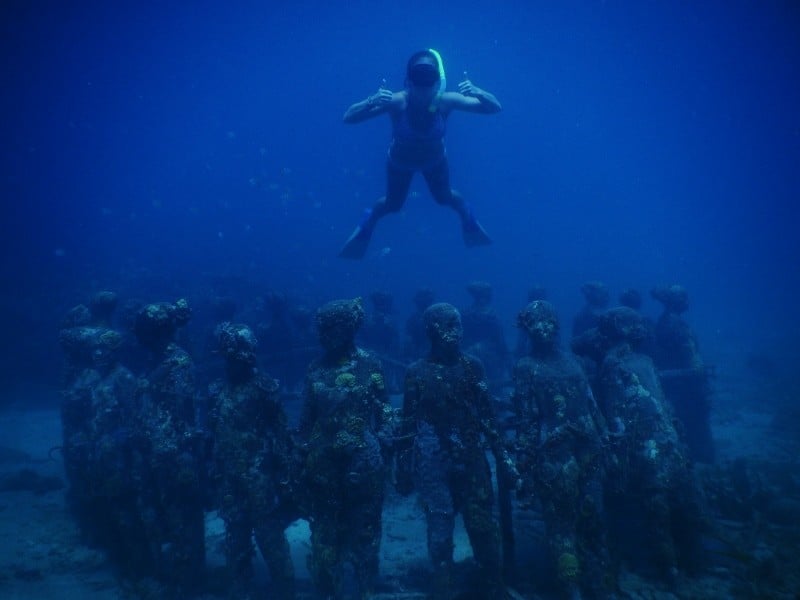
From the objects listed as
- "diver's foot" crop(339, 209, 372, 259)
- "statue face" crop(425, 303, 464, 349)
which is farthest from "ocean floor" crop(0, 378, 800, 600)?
"diver's foot" crop(339, 209, 372, 259)

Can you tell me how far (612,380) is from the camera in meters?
5.92

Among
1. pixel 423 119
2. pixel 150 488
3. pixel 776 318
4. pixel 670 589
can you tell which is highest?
pixel 776 318

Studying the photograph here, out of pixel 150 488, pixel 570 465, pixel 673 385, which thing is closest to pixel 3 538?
pixel 150 488

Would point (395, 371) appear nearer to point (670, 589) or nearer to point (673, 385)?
point (673, 385)

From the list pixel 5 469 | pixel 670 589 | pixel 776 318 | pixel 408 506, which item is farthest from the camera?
pixel 776 318

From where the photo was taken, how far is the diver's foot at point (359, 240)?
40.5 feet

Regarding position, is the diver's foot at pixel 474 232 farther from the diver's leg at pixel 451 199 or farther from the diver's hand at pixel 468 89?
the diver's hand at pixel 468 89

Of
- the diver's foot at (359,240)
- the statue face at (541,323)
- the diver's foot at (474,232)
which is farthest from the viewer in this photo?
the diver's foot at (474,232)

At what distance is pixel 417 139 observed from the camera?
991 centimetres

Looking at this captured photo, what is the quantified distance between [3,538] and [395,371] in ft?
27.8

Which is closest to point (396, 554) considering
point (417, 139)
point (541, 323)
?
point (541, 323)

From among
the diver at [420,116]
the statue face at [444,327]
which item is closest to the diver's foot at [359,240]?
the diver at [420,116]

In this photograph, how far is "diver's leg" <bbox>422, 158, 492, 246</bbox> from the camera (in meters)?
11.2

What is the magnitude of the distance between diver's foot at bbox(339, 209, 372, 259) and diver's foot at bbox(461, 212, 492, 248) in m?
2.91
